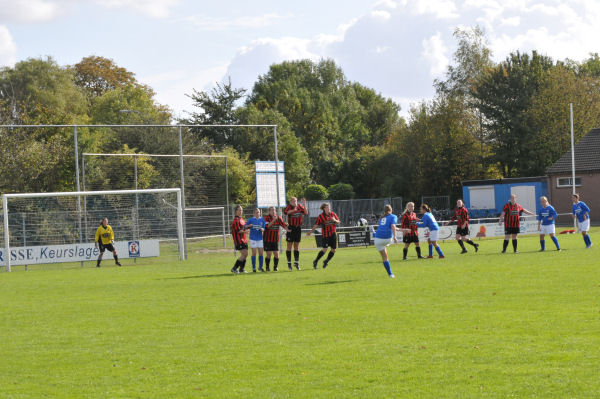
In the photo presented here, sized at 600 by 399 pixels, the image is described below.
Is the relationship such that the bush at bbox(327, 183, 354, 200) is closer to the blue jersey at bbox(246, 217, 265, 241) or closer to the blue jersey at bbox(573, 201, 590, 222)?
the blue jersey at bbox(573, 201, 590, 222)

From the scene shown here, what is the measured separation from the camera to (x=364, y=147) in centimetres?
7019

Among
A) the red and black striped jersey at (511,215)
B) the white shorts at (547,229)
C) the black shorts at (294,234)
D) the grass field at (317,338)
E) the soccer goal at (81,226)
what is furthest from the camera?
the soccer goal at (81,226)

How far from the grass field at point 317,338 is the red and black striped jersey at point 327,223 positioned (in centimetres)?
343

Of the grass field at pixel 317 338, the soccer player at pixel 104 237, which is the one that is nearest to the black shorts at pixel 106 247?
the soccer player at pixel 104 237

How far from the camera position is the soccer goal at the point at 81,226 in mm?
28047

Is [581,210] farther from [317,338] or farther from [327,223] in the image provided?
[317,338]

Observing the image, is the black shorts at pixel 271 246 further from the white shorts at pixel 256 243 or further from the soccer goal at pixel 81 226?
the soccer goal at pixel 81 226

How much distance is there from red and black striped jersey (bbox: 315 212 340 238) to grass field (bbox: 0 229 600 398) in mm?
3434

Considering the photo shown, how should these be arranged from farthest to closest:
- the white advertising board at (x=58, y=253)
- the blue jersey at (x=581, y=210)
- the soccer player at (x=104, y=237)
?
the white advertising board at (x=58, y=253), the soccer player at (x=104, y=237), the blue jersey at (x=581, y=210)

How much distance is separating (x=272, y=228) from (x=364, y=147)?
49362 mm

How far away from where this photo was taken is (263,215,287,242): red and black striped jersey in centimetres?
2147

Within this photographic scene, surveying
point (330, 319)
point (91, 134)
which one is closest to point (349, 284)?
point (330, 319)

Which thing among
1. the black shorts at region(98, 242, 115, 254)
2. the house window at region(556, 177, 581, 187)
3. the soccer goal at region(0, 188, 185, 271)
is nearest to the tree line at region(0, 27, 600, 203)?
the house window at region(556, 177, 581, 187)

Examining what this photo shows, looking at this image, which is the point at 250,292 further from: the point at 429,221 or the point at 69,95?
the point at 69,95
